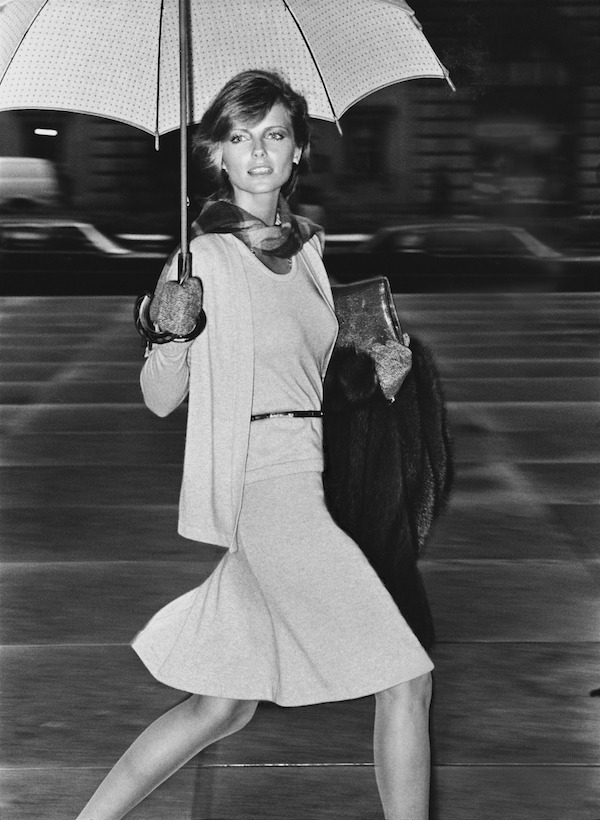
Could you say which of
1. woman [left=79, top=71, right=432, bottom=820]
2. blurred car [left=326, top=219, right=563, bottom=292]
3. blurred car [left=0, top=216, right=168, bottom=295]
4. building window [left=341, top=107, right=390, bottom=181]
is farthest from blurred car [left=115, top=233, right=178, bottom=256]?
woman [left=79, top=71, right=432, bottom=820]

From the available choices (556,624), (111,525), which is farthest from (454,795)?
(111,525)

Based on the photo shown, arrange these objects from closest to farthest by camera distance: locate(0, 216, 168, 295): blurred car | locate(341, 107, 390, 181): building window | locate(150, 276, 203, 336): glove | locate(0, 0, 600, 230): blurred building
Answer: locate(150, 276, 203, 336): glove, locate(0, 216, 168, 295): blurred car, locate(0, 0, 600, 230): blurred building, locate(341, 107, 390, 181): building window

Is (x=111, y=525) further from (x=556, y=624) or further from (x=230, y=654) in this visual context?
(x=230, y=654)

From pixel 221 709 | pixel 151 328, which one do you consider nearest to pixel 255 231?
pixel 151 328

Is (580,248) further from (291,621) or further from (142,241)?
(291,621)

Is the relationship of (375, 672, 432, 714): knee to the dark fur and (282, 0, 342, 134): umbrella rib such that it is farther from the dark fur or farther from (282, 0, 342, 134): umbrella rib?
(282, 0, 342, 134): umbrella rib

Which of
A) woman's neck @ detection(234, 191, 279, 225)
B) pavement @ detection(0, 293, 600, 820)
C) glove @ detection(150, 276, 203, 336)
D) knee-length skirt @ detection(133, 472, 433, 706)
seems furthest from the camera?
pavement @ detection(0, 293, 600, 820)

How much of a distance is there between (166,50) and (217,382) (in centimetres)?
106

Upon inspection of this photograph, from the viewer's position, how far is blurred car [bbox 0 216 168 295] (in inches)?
1100

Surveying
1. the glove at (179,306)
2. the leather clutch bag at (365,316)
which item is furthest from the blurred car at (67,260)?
the glove at (179,306)

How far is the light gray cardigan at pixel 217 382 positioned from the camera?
2.85 m

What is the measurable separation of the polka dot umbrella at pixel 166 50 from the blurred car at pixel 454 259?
22.7 m

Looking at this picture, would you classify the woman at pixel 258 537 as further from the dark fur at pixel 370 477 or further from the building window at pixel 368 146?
the building window at pixel 368 146

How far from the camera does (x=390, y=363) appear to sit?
10.5 ft
